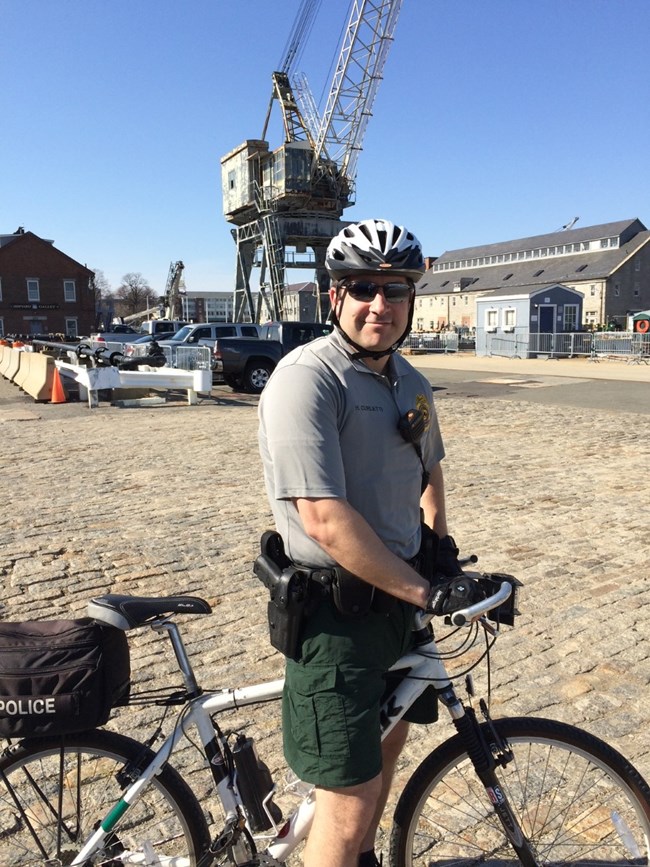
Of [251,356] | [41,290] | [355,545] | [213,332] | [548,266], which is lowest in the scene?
[251,356]

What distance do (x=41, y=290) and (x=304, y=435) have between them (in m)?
75.2

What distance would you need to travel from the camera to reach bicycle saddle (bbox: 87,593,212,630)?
1939mm

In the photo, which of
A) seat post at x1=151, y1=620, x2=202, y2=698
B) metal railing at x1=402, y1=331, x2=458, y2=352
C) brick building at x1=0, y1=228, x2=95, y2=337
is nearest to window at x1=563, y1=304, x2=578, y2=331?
metal railing at x1=402, y1=331, x2=458, y2=352

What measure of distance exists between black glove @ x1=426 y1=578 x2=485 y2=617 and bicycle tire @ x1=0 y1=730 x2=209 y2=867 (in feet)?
3.05

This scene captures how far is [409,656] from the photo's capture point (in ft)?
6.94

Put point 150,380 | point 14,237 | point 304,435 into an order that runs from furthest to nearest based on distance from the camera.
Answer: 1. point 14,237
2. point 150,380
3. point 304,435

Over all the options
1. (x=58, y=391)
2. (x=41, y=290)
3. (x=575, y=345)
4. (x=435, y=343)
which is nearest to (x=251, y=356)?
(x=58, y=391)

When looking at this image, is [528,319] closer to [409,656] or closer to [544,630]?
[544,630]

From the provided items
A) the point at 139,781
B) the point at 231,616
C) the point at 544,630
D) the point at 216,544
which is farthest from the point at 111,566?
the point at 139,781

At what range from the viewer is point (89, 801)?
7.16 ft

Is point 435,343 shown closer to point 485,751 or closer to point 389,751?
point 389,751

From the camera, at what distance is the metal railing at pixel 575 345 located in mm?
32688

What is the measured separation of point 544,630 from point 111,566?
324 centimetres

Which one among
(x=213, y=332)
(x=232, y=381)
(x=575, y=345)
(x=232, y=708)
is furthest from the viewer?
(x=575, y=345)
